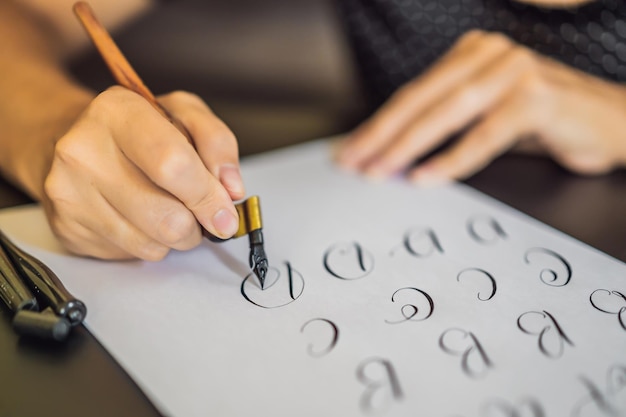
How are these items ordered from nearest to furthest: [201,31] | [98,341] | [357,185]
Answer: [98,341] < [357,185] < [201,31]

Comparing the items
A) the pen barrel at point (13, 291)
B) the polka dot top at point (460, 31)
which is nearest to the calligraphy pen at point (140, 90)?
the pen barrel at point (13, 291)

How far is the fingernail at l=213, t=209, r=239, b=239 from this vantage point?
32cm

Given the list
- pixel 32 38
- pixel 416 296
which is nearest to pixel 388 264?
pixel 416 296

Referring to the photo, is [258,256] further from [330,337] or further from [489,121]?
[489,121]

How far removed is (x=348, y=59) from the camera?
71 centimetres

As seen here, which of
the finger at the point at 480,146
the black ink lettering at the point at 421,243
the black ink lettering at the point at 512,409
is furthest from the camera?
the finger at the point at 480,146

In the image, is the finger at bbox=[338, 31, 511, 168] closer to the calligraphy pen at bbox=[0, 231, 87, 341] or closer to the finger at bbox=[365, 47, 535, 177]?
the finger at bbox=[365, 47, 535, 177]

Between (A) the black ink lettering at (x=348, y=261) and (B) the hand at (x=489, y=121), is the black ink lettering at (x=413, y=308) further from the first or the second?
(B) the hand at (x=489, y=121)

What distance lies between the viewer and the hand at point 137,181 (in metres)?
0.30

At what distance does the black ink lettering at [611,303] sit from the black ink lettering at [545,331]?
3 cm

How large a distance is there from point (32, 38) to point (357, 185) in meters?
0.30

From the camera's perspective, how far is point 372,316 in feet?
1.05

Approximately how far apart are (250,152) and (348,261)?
0.18 m

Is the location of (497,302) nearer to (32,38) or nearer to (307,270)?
(307,270)
